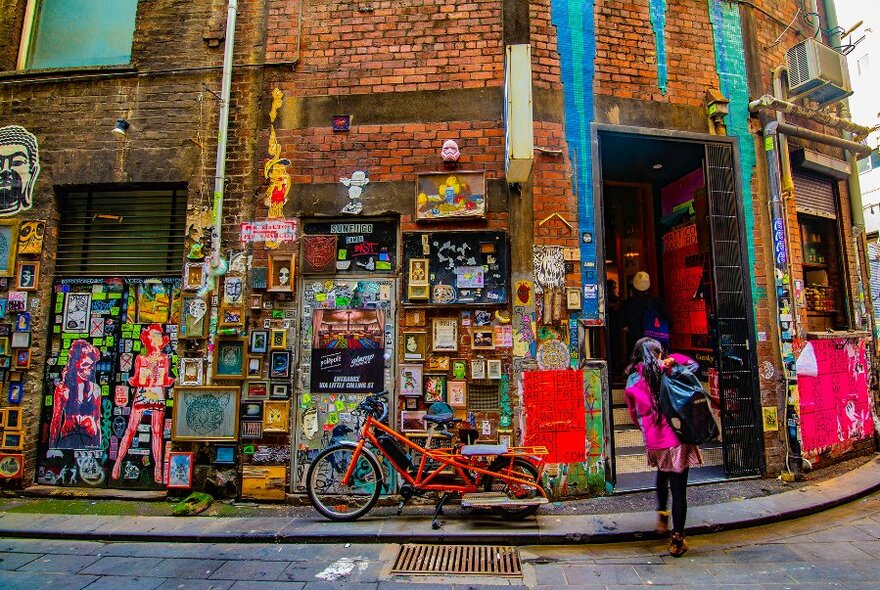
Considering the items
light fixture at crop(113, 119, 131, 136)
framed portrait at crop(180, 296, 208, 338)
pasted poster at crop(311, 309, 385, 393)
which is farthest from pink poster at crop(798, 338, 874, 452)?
light fixture at crop(113, 119, 131, 136)

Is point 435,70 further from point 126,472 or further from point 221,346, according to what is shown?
point 126,472

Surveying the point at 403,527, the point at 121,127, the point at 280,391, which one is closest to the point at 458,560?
the point at 403,527

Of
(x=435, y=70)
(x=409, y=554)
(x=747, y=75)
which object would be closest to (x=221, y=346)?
(x=409, y=554)

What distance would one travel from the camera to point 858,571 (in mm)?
3566

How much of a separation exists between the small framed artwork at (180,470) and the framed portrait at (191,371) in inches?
32.3

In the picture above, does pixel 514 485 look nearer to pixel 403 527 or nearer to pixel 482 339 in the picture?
pixel 403 527

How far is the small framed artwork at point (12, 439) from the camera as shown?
5449 millimetres

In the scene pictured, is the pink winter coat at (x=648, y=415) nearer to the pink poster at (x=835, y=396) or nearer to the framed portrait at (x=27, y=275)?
the pink poster at (x=835, y=396)

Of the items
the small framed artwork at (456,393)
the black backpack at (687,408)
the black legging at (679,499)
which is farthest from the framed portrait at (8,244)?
the black legging at (679,499)

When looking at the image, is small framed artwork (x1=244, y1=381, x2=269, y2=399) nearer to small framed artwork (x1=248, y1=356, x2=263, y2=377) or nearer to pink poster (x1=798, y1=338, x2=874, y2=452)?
small framed artwork (x1=248, y1=356, x2=263, y2=377)

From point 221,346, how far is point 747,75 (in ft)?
25.5

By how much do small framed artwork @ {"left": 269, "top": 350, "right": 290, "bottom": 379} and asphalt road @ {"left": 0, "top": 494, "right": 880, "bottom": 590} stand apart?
179 cm

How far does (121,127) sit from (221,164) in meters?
1.41

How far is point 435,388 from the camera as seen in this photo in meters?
5.25
